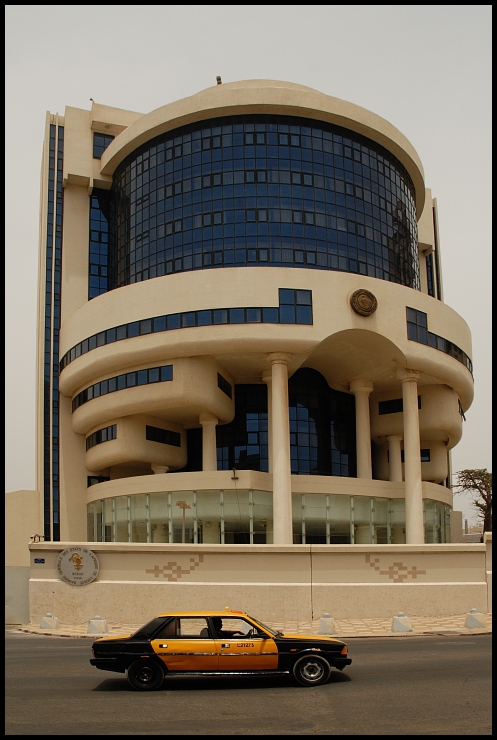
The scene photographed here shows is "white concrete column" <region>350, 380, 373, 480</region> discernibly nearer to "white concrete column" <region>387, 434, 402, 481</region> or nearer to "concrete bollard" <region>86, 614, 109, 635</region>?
"white concrete column" <region>387, 434, 402, 481</region>

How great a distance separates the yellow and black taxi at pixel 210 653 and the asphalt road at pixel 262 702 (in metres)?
0.34

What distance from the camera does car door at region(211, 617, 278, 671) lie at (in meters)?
16.2

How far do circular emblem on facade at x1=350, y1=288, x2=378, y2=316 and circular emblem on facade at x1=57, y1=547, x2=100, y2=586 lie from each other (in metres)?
19.1

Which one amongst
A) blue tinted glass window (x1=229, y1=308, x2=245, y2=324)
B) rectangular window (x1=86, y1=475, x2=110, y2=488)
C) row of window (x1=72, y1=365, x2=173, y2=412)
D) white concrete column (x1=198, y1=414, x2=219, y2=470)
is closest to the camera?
blue tinted glass window (x1=229, y1=308, x2=245, y2=324)

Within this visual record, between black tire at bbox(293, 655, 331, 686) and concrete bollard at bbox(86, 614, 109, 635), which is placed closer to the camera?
black tire at bbox(293, 655, 331, 686)

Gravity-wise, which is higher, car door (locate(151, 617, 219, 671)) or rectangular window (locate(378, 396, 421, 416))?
rectangular window (locate(378, 396, 421, 416))

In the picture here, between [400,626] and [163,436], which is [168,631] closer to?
[400,626]

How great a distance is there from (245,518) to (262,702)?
93.7ft

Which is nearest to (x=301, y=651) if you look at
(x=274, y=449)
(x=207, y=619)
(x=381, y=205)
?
(x=207, y=619)

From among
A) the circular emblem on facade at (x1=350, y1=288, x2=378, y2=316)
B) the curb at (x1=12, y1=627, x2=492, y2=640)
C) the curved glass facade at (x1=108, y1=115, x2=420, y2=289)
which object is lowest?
the curb at (x1=12, y1=627, x2=492, y2=640)

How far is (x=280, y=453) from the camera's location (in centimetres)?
4206

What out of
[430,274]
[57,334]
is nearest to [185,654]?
[57,334]

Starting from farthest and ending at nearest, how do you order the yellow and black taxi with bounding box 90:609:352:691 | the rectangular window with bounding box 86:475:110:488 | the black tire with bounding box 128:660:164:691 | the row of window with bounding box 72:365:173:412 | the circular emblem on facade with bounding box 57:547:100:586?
the rectangular window with bounding box 86:475:110:488 < the row of window with bounding box 72:365:173:412 < the circular emblem on facade with bounding box 57:547:100:586 < the yellow and black taxi with bounding box 90:609:352:691 < the black tire with bounding box 128:660:164:691

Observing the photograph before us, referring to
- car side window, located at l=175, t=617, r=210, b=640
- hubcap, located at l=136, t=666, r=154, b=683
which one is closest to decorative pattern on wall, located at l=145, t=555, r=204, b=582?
car side window, located at l=175, t=617, r=210, b=640
